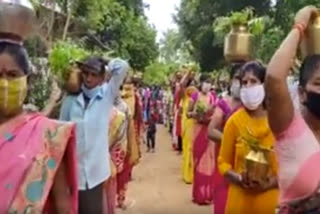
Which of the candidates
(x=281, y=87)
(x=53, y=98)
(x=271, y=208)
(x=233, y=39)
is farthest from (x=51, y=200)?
(x=233, y=39)

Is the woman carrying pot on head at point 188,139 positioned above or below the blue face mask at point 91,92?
below

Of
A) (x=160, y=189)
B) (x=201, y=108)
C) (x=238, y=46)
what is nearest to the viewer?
(x=238, y=46)

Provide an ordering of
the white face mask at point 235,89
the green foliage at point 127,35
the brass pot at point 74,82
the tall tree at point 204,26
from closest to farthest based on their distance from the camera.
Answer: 1. the white face mask at point 235,89
2. the brass pot at point 74,82
3. the green foliage at point 127,35
4. the tall tree at point 204,26

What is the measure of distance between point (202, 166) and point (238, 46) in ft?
13.6

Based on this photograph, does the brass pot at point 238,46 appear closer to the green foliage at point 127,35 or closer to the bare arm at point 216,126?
the bare arm at point 216,126

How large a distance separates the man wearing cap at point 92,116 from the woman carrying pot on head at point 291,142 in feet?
11.3

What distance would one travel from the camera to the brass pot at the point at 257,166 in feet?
16.9

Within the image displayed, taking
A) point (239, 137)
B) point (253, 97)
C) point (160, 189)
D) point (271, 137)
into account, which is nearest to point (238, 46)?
point (253, 97)

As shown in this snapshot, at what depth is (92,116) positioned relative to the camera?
22.0 feet

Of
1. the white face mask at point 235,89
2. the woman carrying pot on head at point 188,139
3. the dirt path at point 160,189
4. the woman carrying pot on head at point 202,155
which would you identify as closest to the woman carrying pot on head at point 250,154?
the white face mask at point 235,89

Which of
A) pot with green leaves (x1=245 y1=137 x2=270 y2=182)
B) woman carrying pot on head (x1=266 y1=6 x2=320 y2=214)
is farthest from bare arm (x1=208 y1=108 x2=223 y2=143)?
woman carrying pot on head (x1=266 y1=6 x2=320 y2=214)

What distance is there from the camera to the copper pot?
3826 millimetres

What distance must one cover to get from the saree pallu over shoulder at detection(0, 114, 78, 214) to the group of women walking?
804mm

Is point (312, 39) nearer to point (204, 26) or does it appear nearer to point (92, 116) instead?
point (92, 116)
